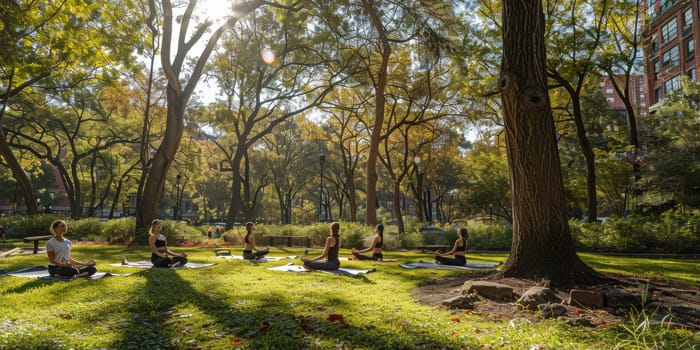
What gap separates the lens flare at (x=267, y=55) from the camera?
24.5m

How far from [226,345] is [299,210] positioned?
52.2 meters

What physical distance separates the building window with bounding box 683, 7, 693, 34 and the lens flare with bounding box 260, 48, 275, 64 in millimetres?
39781

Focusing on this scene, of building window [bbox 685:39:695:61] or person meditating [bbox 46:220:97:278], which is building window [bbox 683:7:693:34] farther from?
person meditating [bbox 46:220:97:278]

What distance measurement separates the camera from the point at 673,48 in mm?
43750

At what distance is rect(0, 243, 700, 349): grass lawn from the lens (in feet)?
14.2

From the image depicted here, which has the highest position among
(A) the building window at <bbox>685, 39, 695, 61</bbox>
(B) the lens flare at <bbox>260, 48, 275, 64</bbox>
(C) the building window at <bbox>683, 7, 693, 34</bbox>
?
(C) the building window at <bbox>683, 7, 693, 34</bbox>

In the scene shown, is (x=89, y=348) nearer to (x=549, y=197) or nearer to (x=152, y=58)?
(x=549, y=197)

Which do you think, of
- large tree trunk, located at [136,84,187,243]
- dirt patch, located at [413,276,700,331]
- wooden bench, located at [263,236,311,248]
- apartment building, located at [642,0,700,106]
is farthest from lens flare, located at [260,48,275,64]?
apartment building, located at [642,0,700,106]

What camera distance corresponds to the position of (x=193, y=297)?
6.71 m

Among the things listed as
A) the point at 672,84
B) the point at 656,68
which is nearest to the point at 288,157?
the point at 672,84

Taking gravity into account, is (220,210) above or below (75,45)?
below

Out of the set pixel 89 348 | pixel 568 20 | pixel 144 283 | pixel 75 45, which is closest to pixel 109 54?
pixel 75 45

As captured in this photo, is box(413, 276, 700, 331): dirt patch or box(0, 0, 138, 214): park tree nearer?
box(413, 276, 700, 331): dirt patch

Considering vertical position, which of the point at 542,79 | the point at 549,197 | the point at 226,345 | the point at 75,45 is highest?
the point at 75,45
